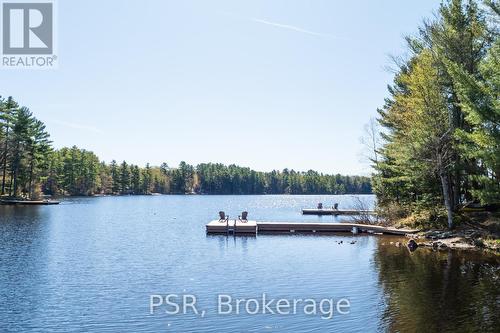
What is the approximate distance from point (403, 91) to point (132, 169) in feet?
454

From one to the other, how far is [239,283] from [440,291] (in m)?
8.79

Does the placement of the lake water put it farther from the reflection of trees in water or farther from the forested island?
the forested island

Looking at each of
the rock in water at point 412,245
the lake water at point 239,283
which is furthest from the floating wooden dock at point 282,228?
the rock in water at point 412,245

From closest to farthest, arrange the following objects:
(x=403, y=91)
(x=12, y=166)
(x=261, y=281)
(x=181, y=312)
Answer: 1. (x=181, y=312)
2. (x=261, y=281)
3. (x=403, y=91)
4. (x=12, y=166)

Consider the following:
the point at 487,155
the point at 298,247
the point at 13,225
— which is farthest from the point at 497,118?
the point at 13,225

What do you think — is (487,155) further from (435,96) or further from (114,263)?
(114,263)

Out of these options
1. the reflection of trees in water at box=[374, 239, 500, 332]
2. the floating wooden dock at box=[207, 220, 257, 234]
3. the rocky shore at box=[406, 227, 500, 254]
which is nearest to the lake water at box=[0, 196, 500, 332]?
the reflection of trees in water at box=[374, 239, 500, 332]

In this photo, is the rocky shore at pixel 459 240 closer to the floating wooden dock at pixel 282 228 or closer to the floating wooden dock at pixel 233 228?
the floating wooden dock at pixel 282 228

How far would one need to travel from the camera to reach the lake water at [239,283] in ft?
49.8

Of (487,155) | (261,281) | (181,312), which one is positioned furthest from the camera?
(487,155)

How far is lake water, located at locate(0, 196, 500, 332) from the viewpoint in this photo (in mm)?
15188

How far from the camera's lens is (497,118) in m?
26.2

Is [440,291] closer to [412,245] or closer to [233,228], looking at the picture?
[412,245]

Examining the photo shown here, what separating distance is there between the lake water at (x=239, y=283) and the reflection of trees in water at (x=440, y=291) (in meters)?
0.04
